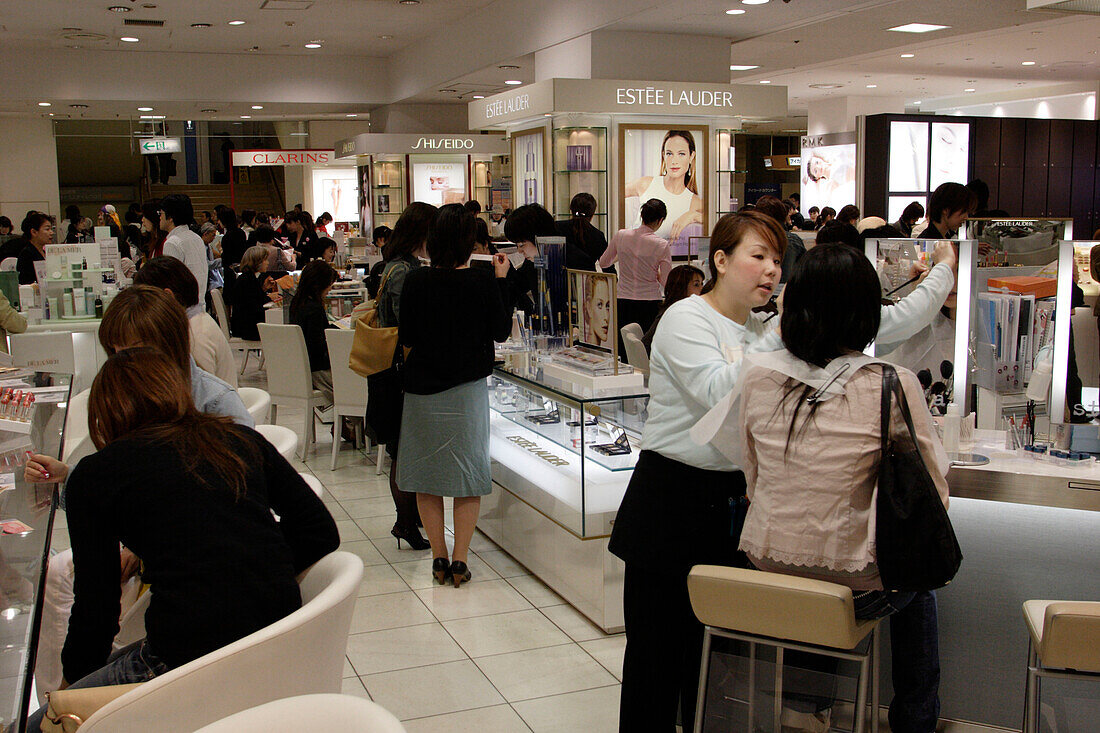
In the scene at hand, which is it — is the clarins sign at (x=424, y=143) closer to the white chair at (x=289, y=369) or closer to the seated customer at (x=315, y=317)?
the seated customer at (x=315, y=317)

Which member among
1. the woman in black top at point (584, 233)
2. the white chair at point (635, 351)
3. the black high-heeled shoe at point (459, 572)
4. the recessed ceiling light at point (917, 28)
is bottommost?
the black high-heeled shoe at point (459, 572)

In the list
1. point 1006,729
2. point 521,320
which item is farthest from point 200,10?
point 1006,729

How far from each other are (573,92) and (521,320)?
3.64 m

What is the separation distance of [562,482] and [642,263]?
143 inches

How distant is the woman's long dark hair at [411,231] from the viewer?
4727mm

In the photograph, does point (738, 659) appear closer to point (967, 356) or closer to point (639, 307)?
point (967, 356)

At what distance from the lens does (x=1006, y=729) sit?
2.85m

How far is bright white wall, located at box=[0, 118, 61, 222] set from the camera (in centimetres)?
1883

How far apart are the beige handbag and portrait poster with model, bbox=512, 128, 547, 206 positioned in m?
7.34

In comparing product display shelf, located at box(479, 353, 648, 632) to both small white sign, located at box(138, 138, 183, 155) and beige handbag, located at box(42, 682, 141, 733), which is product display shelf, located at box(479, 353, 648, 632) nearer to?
beige handbag, located at box(42, 682, 141, 733)

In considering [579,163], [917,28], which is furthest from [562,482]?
[917,28]

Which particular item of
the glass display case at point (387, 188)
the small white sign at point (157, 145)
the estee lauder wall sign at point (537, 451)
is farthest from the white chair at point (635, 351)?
the small white sign at point (157, 145)

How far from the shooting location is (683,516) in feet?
8.14

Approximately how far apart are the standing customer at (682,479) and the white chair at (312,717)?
1.13 m
